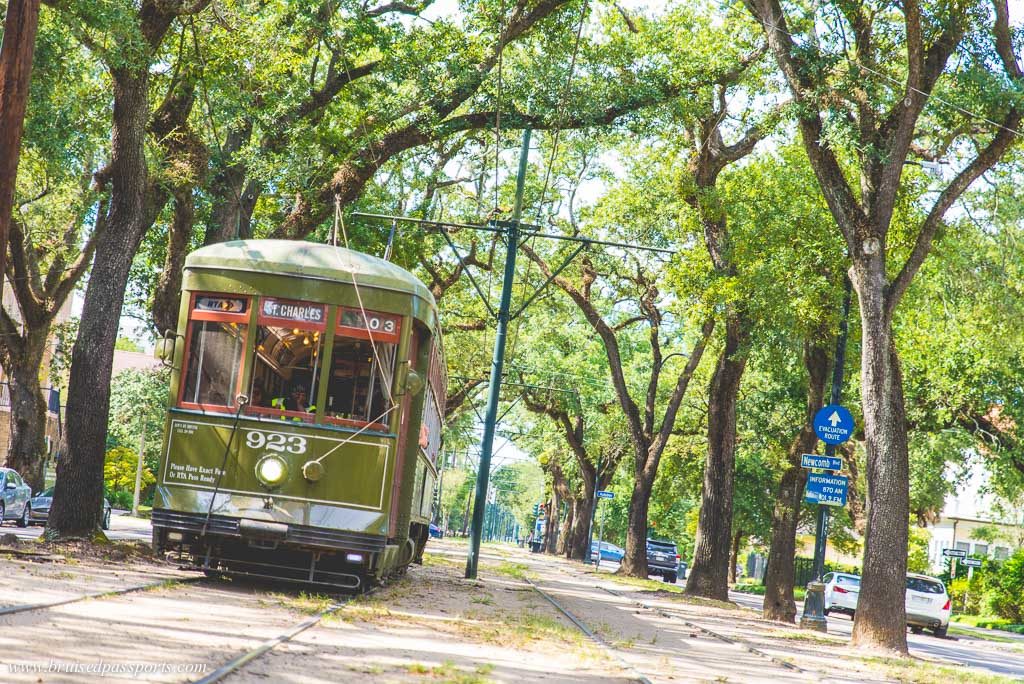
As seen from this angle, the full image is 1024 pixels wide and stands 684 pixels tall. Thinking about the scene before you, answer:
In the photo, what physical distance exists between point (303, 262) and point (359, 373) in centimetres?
135

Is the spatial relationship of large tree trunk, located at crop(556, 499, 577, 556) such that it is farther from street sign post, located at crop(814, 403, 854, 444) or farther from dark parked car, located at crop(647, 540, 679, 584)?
street sign post, located at crop(814, 403, 854, 444)

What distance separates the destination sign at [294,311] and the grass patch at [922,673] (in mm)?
7068

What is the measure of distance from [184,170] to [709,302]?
10.3m

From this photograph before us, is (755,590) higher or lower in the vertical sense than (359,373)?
lower

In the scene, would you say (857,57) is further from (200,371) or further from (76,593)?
(76,593)

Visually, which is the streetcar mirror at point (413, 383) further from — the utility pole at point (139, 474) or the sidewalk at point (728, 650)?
the utility pole at point (139, 474)

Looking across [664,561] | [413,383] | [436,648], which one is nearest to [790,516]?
[413,383]

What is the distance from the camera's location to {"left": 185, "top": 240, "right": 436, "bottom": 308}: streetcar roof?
493 inches

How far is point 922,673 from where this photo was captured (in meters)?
12.5

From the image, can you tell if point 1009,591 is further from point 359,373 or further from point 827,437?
point 359,373

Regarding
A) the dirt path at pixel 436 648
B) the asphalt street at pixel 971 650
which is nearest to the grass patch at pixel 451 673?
the dirt path at pixel 436 648

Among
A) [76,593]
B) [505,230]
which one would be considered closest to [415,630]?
[76,593]

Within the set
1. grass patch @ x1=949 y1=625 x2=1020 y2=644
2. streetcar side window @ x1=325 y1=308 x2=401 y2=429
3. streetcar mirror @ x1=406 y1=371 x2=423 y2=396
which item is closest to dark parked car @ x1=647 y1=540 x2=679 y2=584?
grass patch @ x1=949 y1=625 x2=1020 y2=644

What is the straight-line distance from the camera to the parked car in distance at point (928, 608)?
90.9 feet
